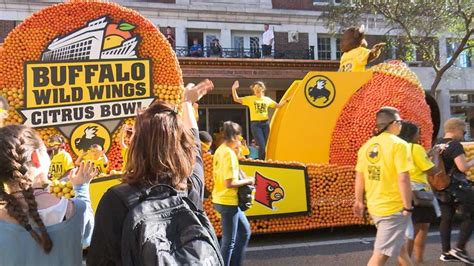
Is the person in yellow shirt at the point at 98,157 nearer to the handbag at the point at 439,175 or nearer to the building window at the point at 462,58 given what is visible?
the handbag at the point at 439,175

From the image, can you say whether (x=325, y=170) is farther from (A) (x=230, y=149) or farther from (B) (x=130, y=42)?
(B) (x=130, y=42)

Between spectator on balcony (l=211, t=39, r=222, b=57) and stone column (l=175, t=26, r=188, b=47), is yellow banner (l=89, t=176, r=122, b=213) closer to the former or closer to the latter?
spectator on balcony (l=211, t=39, r=222, b=57)

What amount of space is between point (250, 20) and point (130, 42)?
15994mm

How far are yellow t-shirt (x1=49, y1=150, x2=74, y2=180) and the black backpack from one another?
3.64 metres

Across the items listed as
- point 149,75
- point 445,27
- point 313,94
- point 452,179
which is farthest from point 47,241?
point 445,27

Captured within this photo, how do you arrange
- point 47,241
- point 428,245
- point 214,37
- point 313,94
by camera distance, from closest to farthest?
point 47,241
point 428,245
point 313,94
point 214,37

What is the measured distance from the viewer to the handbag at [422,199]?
468cm

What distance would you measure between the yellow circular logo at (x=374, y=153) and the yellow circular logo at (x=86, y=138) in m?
3.01

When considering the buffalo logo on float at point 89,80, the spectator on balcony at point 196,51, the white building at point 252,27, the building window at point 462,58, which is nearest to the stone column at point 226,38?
the white building at point 252,27

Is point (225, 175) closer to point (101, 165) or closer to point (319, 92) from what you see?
point (101, 165)

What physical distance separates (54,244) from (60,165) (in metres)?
3.54

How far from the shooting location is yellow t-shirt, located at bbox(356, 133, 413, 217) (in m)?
3.80

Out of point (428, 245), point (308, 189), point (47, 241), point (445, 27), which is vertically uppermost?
point (445, 27)

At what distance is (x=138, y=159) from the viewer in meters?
1.80
